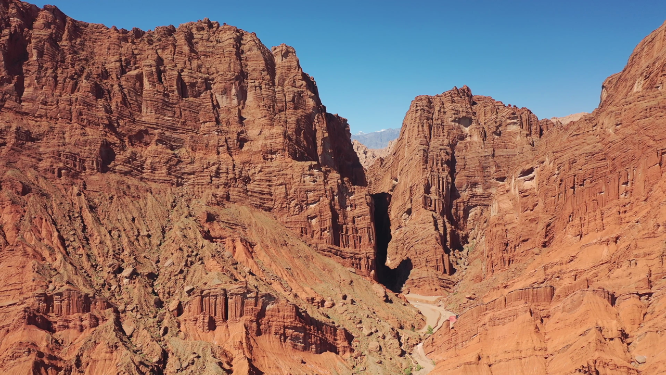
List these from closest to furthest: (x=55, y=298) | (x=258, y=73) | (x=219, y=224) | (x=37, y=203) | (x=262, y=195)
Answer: (x=55, y=298) < (x=37, y=203) < (x=219, y=224) < (x=262, y=195) < (x=258, y=73)

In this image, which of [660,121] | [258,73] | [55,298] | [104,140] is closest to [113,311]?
[55,298]

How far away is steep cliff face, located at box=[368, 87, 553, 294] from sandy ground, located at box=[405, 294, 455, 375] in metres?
6.07

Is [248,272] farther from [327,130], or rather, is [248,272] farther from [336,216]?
[327,130]

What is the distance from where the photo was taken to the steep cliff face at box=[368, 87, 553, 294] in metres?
145

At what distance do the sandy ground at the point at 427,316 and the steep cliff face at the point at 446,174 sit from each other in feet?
19.9

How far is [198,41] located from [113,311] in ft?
170

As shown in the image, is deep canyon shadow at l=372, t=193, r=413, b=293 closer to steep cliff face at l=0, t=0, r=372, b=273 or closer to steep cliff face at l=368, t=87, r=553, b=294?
steep cliff face at l=368, t=87, r=553, b=294

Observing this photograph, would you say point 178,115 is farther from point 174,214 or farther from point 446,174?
point 446,174

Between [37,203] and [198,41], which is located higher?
[198,41]

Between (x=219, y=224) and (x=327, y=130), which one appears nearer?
(x=219, y=224)

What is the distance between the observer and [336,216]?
5089 inches

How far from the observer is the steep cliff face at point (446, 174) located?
145250mm

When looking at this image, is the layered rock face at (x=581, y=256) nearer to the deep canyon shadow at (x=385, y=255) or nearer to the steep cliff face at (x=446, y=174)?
the steep cliff face at (x=446, y=174)

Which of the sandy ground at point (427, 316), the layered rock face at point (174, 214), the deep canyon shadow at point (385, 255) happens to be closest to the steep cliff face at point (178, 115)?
the layered rock face at point (174, 214)
